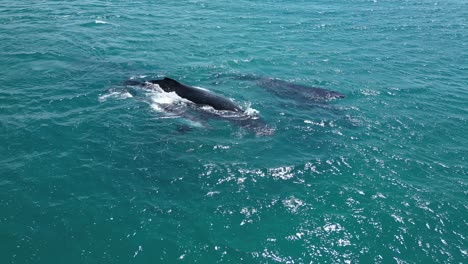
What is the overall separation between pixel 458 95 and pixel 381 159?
15.7 meters

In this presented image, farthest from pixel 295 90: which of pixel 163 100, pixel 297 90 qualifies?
pixel 163 100

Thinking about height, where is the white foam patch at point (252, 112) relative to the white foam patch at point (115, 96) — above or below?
below

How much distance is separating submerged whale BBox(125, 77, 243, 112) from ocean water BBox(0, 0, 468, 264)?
1199 mm

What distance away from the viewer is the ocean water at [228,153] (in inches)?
736

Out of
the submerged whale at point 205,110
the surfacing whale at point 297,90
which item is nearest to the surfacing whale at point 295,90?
the surfacing whale at point 297,90

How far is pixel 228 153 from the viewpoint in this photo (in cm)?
2519

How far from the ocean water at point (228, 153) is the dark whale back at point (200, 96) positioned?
120cm

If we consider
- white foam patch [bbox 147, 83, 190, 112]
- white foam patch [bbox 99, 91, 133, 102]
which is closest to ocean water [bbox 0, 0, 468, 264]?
white foam patch [bbox 99, 91, 133, 102]

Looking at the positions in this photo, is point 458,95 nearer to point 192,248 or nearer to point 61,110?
point 192,248

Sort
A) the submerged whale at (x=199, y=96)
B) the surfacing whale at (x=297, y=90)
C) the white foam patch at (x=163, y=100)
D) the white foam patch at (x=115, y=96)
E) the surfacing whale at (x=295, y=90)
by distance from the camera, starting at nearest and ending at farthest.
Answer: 1. the submerged whale at (x=199, y=96)
2. the white foam patch at (x=163, y=100)
3. the white foam patch at (x=115, y=96)
4. the surfacing whale at (x=295, y=90)
5. the surfacing whale at (x=297, y=90)

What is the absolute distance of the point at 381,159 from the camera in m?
25.4

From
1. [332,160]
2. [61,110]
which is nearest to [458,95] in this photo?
[332,160]

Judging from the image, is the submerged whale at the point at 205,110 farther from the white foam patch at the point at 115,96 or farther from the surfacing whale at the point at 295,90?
the surfacing whale at the point at 295,90

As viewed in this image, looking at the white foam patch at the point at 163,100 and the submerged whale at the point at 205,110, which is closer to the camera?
the submerged whale at the point at 205,110
